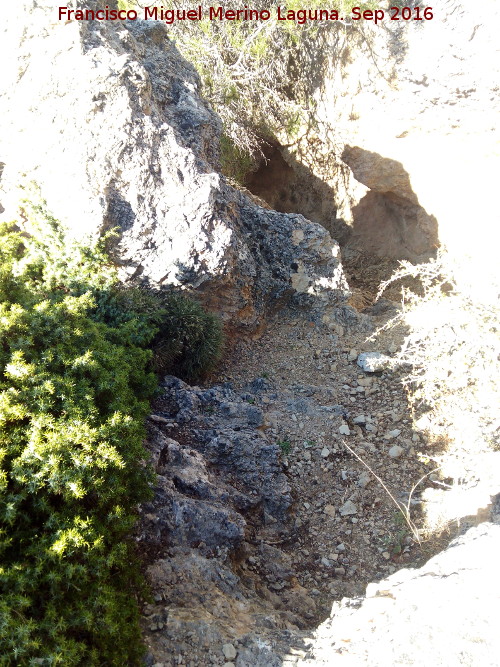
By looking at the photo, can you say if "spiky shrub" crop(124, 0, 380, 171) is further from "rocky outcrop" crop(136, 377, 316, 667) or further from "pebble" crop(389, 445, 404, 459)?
"pebble" crop(389, 445, 404, 459)

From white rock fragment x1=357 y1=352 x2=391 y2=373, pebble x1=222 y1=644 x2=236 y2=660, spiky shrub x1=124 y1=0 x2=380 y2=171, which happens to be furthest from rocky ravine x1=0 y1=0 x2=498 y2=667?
spiky shrub x1=124 y1=0 x2=380 y2=171

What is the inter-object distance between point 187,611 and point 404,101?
854cm

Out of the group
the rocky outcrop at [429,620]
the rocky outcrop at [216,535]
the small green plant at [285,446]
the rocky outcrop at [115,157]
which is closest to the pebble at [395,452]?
the small green plant at [285,446]

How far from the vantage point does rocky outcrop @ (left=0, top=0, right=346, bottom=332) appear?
16.7ft

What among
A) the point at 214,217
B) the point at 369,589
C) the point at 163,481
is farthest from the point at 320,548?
the point at 214,217

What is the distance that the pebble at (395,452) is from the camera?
473 centimetres

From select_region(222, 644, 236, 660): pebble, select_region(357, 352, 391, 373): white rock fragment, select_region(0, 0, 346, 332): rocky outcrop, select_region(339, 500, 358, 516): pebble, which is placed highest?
select_region(0, 0, 346, 332): rocky outcrop

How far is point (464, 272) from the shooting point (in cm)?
459

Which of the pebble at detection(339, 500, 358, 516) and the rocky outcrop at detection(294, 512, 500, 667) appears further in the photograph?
the pebble at detection(339, 500, 358, 516)

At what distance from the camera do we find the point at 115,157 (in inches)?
204

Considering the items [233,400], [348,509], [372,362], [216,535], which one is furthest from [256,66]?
[216,535]

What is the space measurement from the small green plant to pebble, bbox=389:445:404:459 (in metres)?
1.00

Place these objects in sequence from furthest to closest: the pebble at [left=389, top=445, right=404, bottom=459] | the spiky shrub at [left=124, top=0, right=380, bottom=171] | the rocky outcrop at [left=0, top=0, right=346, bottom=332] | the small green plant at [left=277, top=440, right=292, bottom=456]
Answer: the spiky shrub at [left=124, top=0, right=380, bottom=171]
the rocky outcrop at [left=0, top=0, right=346, bottom=332]
the small green plant at [left=277, top=440, right=292, bottom=456]
the pebble at [left=389, top=445, right=404, bottom=459]

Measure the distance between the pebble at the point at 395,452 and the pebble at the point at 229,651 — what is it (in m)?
2.57
